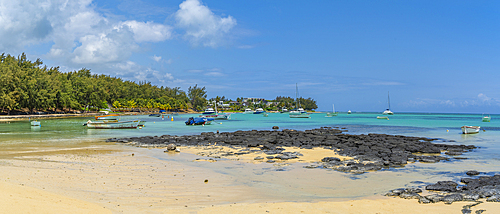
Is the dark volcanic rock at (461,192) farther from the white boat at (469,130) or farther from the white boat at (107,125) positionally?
the white boat at (107,125)

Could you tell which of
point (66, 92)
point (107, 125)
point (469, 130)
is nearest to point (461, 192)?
point (469, 130)

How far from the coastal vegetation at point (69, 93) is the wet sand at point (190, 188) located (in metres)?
71.1

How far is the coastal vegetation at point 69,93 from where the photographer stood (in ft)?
233

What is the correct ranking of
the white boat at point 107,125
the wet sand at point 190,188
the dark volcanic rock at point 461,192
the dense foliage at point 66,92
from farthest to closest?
1. the dense foliage at point 66,92
2. the white boat at point 107,125
3. the dark volcanic rock at point 461,192
4. the wet sand at point 190,188

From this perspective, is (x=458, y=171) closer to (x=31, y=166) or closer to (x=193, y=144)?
(x=193, y=144)

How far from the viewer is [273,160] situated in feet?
50.8

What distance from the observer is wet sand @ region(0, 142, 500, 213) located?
24.4 ft

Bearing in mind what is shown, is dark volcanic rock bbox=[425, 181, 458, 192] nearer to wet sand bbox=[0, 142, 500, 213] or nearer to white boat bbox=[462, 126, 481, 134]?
wet sand bbox=[0, 142, 500, 213]

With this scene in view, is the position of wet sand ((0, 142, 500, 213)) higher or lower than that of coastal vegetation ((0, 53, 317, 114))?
lower

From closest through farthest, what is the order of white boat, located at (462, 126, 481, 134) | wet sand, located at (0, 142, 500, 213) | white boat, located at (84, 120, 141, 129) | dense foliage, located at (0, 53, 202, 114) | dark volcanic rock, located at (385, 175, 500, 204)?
1. wet sand, located at (0, 142, 500, 213)
2. dark volcanic rock, located at (385, 175, 500, 204)
3. white boat, located at (462, 126, 481, 134)
4. white boat, located at (84, 120, 141, 129)
5. dense foliage, located at (0, 53, 202, 114)

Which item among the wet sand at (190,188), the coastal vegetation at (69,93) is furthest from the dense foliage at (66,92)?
the wet sand at (190,188)

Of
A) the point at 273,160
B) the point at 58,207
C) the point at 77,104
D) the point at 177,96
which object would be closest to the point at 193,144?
the point at 273,160

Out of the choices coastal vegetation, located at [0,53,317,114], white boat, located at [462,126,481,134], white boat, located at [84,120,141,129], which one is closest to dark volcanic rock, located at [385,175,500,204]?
white boat, located at [462,126,481,134]

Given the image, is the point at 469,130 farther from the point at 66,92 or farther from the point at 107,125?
the point at 66,92
